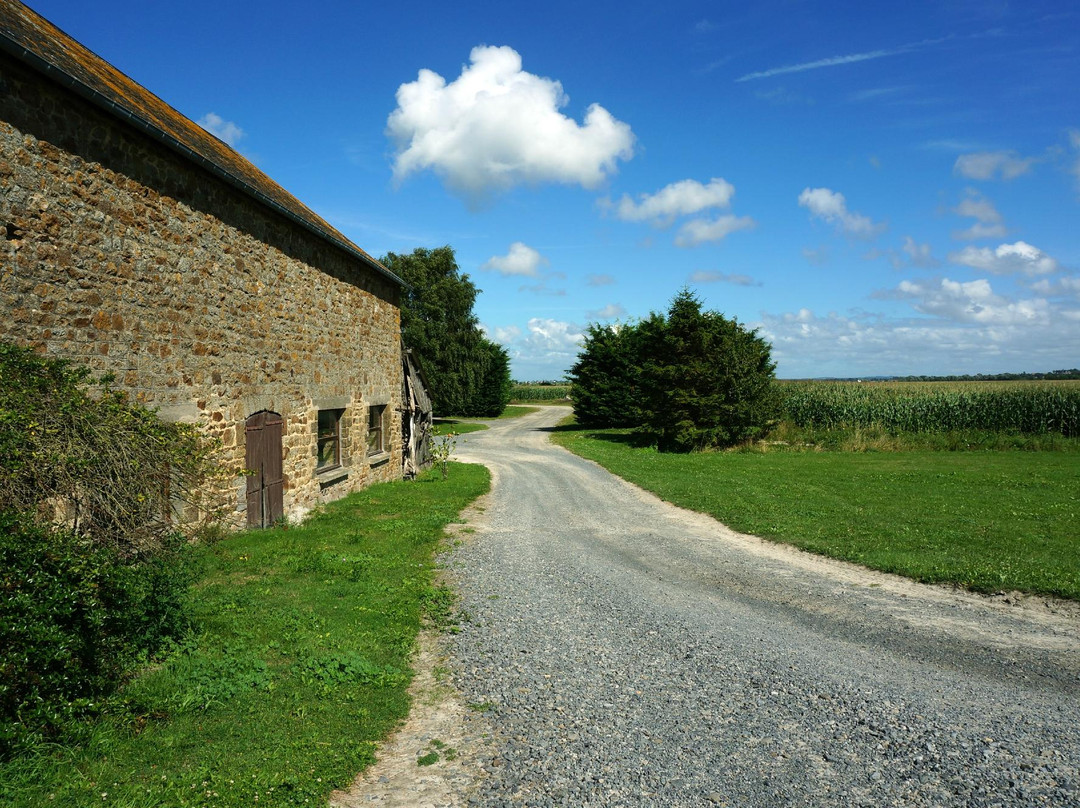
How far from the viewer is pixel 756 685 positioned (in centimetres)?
553

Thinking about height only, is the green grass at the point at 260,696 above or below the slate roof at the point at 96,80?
below

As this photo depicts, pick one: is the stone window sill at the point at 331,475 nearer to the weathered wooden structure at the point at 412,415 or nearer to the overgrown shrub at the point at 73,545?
the weathered wooden structure at the point at 412,415

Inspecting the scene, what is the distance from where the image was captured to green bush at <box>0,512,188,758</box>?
3.77 metres

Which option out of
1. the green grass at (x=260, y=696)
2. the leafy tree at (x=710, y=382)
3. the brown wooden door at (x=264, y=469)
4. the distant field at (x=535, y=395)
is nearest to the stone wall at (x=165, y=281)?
the brown wooden door at (x=264, y=469)

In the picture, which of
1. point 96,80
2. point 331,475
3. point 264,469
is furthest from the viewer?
point 331,475

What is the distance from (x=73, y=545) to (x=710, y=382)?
26.9 m

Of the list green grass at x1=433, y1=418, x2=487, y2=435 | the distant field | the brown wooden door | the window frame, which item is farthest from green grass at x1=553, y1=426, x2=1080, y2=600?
the distant field

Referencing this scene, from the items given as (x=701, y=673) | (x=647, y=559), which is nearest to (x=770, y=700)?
(x=701, y=673)

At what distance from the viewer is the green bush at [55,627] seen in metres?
3.77

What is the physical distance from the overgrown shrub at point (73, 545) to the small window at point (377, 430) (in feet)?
31.7

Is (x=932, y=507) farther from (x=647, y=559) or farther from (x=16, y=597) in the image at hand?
(x=16, y=597)

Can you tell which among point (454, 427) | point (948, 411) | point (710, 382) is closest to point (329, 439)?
point (710, 382)

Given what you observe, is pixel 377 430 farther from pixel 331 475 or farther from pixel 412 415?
pixel 331 475

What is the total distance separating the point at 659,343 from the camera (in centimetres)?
3072
